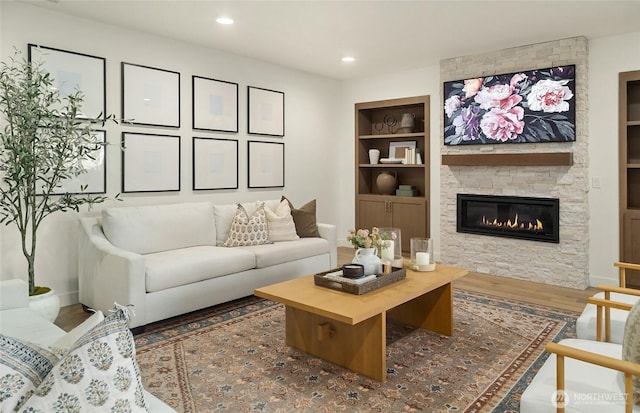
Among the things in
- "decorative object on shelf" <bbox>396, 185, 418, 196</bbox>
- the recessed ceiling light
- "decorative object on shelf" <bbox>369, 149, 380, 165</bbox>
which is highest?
the recessed ceiling light

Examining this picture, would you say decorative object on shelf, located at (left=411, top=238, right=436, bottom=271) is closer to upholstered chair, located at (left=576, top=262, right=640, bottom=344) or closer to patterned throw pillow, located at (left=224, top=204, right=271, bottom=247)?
upholstered chair, located at (left=576, top=262, right=640, bottom=344)

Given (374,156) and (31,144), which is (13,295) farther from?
(374,156)

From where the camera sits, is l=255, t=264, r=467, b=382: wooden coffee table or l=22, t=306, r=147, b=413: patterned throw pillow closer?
l=22, t=306, r=147, b=413: patterned throw pillow

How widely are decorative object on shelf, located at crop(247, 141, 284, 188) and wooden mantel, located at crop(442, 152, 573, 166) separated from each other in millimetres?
2085

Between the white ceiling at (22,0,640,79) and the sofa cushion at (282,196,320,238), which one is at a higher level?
the white ceiling at (22,0,640,79)

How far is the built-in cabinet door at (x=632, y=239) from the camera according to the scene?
4441 mm

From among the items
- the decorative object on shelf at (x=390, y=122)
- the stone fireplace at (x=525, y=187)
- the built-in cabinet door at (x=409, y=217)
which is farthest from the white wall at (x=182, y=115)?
the stone fireplace at (x=525, y=187)

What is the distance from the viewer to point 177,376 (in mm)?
2650

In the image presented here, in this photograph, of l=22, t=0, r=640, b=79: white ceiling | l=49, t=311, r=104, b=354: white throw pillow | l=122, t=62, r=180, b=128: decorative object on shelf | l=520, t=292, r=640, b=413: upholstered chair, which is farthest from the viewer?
l=122, t=62, r=180, b=128: decorative object on shelf

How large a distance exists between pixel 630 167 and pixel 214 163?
435cm

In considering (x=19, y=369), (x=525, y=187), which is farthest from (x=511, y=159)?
(x=19, y=369)

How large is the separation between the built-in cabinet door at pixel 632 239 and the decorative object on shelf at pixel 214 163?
13.8 feet

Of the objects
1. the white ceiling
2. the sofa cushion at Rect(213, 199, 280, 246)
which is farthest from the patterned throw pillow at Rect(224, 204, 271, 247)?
the white ceiling

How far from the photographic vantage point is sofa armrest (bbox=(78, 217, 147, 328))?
327 centimetres
